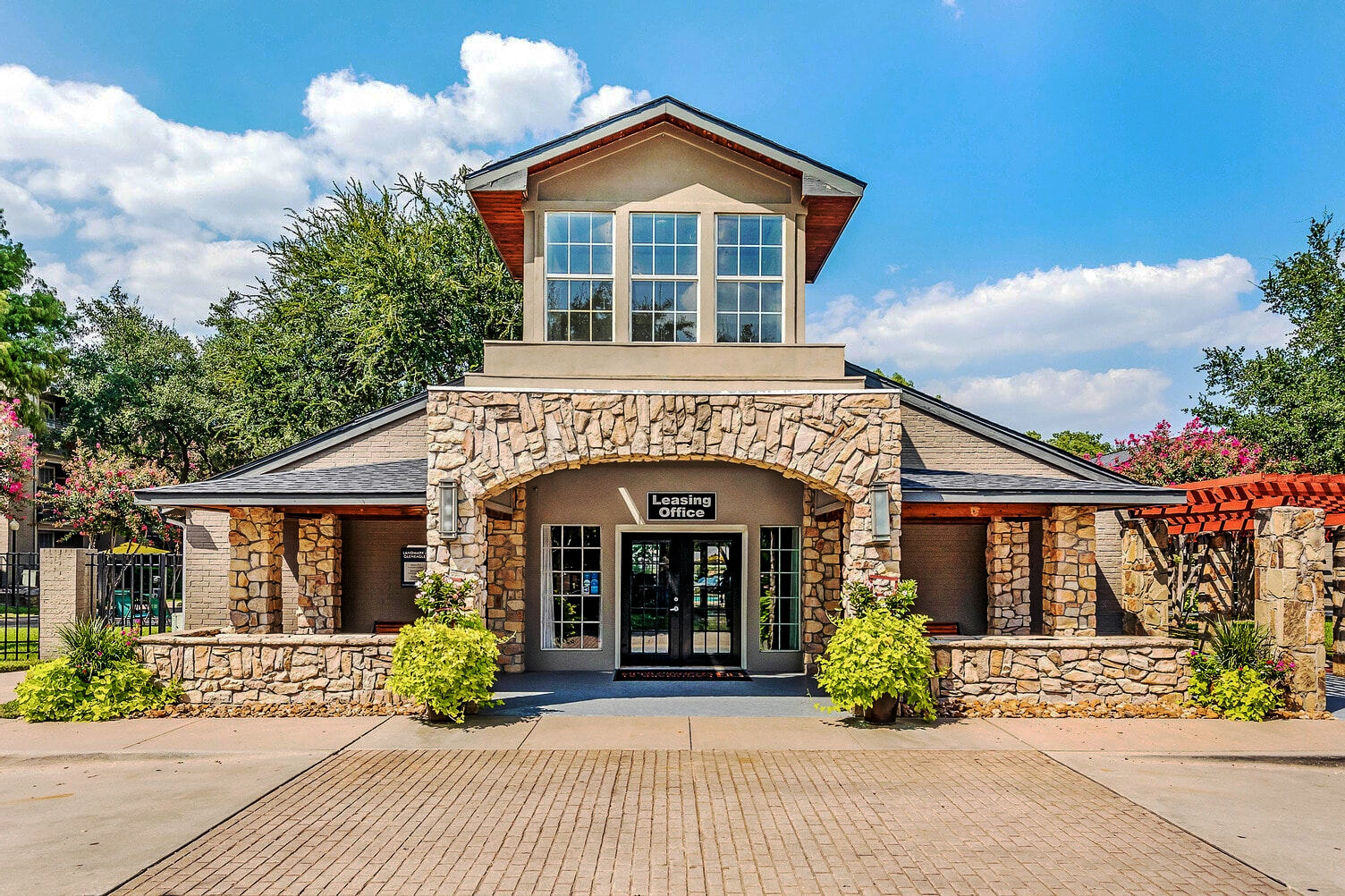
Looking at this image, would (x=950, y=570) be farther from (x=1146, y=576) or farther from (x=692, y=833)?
(x=692, y=833)

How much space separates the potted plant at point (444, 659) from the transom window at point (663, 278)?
4270 millimetres

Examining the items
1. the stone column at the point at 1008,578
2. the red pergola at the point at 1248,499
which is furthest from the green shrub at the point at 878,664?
the red pergola at the point at 1248,499

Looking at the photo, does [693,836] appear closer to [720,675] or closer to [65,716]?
[720,675]

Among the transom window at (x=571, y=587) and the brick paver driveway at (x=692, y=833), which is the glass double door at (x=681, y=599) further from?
the brick paver driveway at (x=692, y=833)

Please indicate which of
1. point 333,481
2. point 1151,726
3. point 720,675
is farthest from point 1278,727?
point 333,481

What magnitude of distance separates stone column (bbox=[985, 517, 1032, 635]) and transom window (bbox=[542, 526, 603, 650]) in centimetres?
613

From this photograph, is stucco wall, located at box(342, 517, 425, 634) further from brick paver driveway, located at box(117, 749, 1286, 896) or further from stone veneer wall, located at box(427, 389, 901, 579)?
brick paver driveway, located at box(117, 749, 1286, 896)

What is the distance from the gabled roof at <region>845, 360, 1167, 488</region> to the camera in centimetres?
1354

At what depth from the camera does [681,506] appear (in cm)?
1339

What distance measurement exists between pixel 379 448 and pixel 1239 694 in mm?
12478

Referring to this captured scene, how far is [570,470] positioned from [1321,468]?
20742mm

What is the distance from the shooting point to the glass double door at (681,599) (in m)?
13.7

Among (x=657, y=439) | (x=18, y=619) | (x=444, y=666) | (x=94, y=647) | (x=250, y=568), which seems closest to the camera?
(x=444, y=666)

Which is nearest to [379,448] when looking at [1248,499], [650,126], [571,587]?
[571,587]
